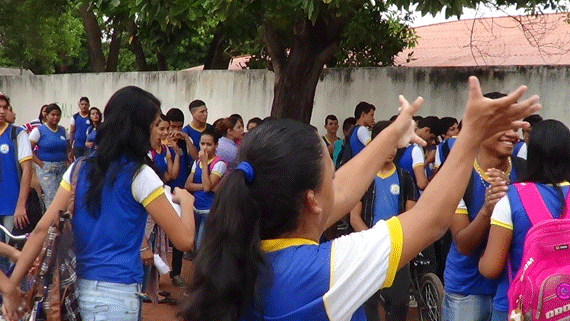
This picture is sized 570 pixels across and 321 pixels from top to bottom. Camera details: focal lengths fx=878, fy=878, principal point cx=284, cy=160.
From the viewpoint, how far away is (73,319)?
3625mm

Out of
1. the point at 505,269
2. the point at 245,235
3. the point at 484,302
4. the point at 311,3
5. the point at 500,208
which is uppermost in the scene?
the point at 311,3

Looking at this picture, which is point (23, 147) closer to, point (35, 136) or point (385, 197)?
point (385, 197)

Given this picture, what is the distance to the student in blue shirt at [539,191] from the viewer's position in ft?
11.9

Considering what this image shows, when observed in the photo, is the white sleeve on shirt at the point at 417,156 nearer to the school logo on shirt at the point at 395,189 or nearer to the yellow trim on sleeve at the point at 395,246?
the school logo on shirt at the point at 395,189

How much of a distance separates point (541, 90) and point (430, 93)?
1.66 m

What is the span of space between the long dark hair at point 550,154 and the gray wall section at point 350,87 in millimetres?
7105

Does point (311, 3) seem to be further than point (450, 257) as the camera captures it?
Yes

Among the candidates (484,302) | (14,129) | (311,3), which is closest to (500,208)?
(484,302)

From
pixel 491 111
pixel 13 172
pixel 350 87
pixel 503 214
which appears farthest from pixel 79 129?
pixel 491 111

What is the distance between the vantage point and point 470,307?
4.16 metres

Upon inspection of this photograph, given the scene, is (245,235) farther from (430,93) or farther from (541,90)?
(430,93)

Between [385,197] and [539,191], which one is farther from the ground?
[539,191]

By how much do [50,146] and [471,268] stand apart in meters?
7.88

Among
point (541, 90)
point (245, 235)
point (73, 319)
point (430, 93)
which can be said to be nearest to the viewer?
point (245, 235)
